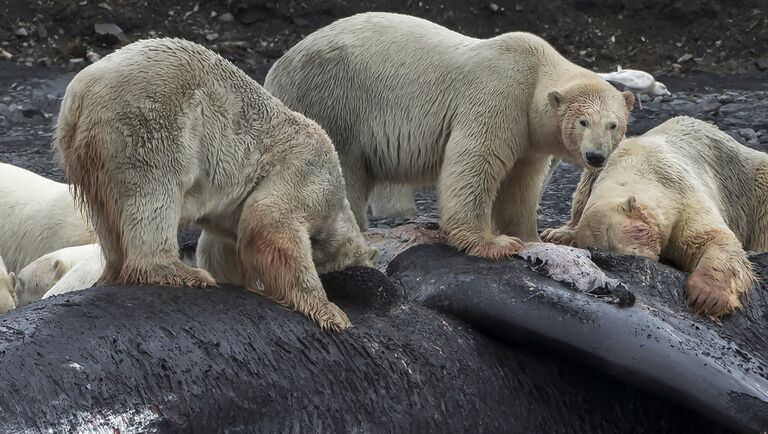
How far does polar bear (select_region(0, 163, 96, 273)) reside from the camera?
38.0 feet

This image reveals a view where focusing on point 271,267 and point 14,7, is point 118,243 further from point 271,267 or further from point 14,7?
point 14,7

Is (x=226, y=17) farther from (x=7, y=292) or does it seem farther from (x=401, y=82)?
(x=7, y=292)

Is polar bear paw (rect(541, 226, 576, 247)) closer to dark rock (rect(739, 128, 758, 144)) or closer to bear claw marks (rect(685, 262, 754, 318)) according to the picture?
bear claw marks (rect(685, 262, 754, 318))

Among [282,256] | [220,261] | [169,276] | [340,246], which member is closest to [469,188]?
[340,246]

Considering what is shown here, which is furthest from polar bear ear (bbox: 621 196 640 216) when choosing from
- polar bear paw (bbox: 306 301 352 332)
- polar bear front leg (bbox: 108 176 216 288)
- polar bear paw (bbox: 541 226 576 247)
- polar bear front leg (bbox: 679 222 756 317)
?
polar bear front leg (bbox: 108 176 216 288)

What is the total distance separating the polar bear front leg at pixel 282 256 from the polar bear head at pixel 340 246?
1.03ft

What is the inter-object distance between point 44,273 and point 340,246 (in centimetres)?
387

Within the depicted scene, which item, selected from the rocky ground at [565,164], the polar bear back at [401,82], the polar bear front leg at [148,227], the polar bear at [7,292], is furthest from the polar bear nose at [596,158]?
the rocky ground at [565,164]

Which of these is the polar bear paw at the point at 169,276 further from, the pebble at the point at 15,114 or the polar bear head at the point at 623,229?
the pebble at the point at 15,114

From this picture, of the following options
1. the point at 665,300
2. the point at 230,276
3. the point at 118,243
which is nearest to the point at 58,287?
the point at 230,276

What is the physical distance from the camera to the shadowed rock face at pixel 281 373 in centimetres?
557

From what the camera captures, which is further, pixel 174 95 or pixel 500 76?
pixel 500 76

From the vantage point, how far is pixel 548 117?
29.3ft

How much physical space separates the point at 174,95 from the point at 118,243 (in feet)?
2.36
